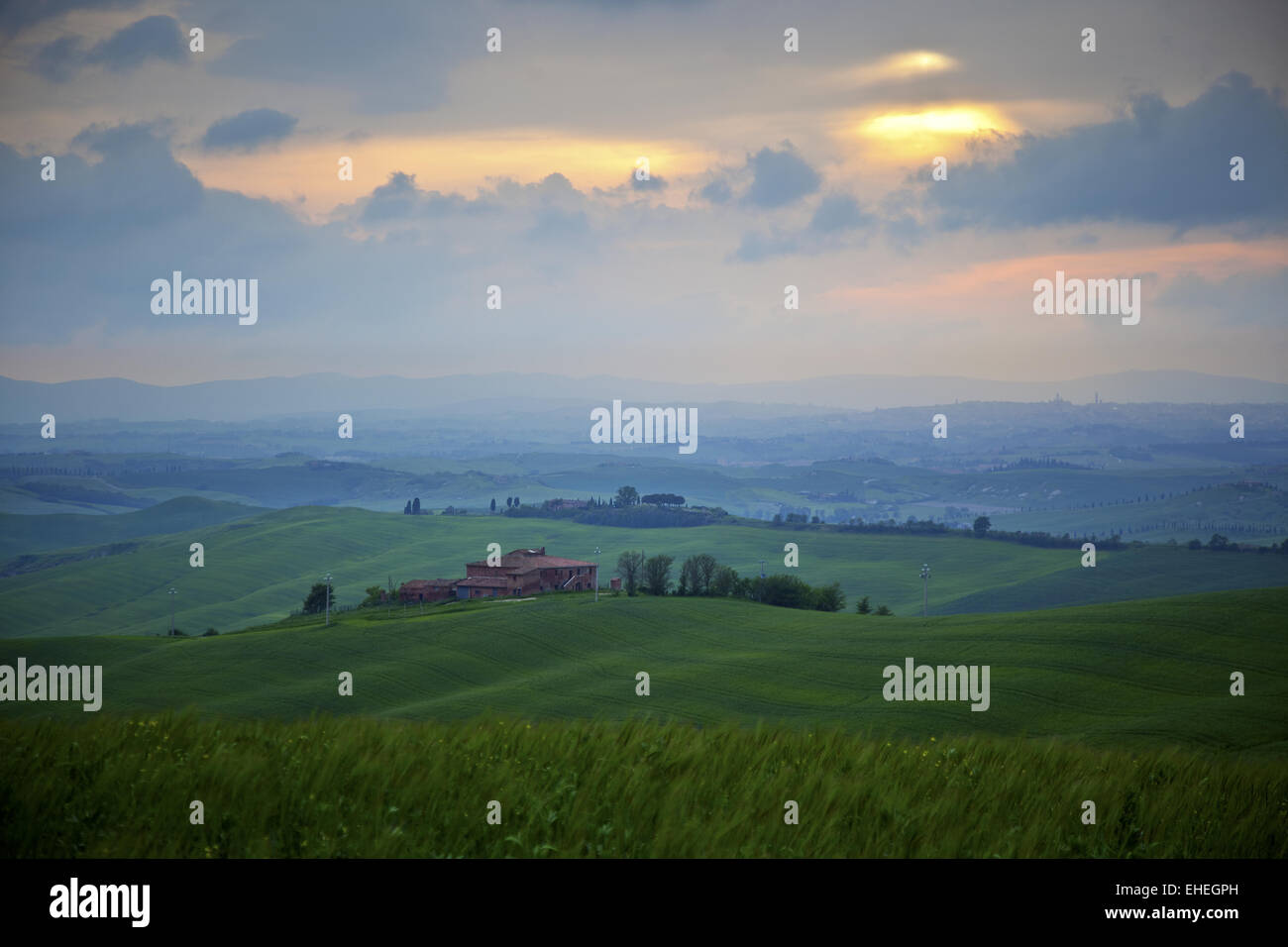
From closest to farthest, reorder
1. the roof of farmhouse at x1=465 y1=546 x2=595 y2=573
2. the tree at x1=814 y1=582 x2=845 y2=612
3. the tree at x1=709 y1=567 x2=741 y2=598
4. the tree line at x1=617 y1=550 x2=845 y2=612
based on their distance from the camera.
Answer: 1. the tree line at x1=617 y1=550 x2=845 y2=612
2. the tree at x1=814 y1=582 x2=845 y2=612
3. the tree at x1=709 y1=567 x2=741 y2=598
4. the roof of farmhouse at x1=465 y1=546 x2=595 y2=573

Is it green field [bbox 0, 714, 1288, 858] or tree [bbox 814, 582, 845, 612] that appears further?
tree [bbox 814, 582, 845, 612]

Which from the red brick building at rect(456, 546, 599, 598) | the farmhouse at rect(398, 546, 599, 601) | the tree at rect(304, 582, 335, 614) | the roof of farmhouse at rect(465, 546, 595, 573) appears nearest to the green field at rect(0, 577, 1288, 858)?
the farmhouse at rect(398, 546, 599, 601)

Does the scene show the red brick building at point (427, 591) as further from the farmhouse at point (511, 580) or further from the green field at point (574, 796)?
the green field at point (574, 796)

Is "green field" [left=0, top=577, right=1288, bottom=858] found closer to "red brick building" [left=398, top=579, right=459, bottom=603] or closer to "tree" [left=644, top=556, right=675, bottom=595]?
"tree" [left=644, top=556, right=675, bottom=595]

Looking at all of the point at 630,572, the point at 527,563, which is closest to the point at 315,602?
the point at 527,563

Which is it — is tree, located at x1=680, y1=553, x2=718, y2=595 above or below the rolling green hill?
above

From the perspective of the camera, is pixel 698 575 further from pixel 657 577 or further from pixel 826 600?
pixel 826 600
